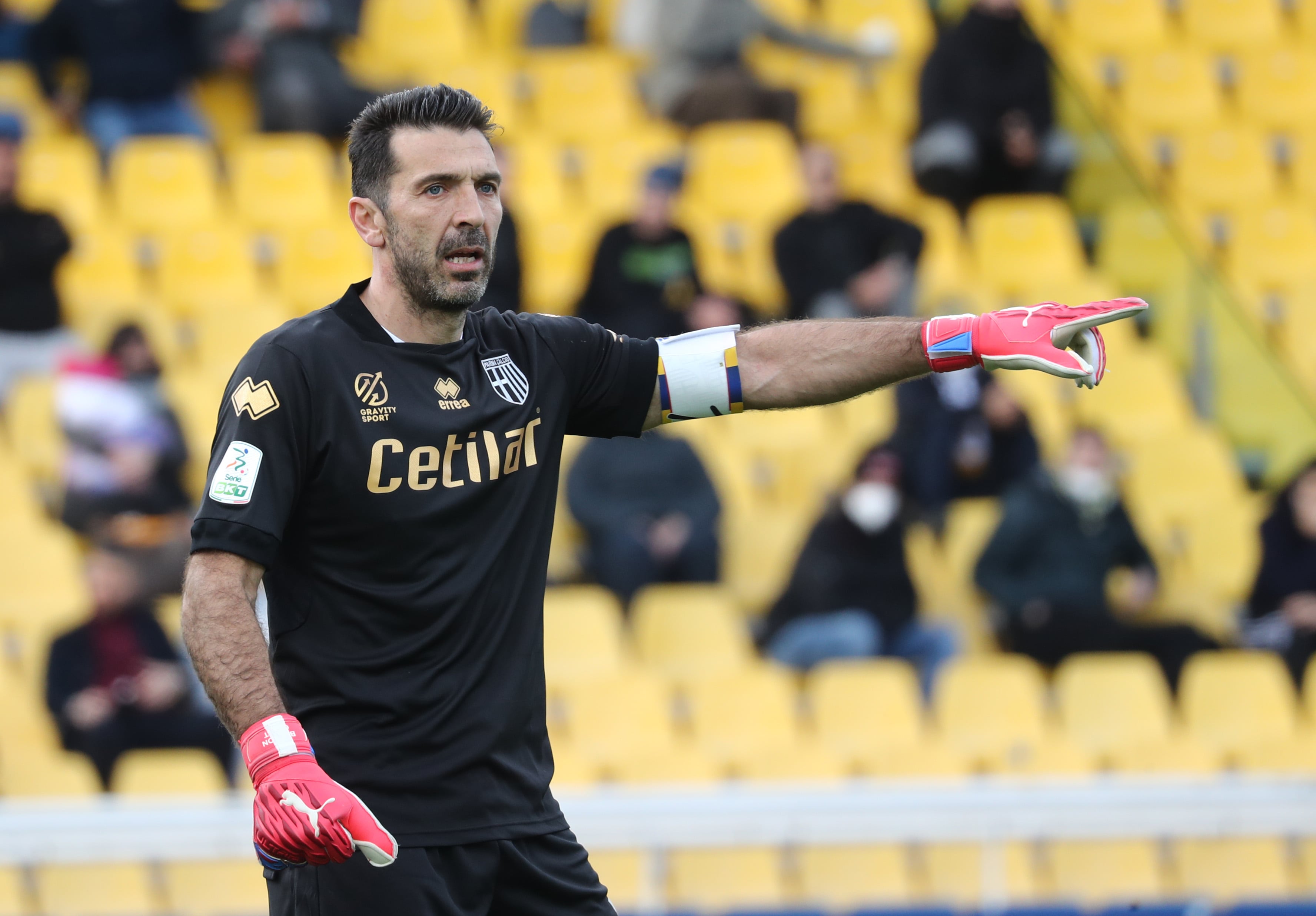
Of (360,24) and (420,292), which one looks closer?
(420,292)

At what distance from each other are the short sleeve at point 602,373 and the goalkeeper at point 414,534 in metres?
0.12

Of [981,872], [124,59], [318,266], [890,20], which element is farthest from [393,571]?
[890,20]

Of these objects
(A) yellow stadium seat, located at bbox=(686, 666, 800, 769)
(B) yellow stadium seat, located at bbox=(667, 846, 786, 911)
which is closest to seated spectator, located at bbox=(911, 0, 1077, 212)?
(A) yellow stadium seat, located at bbox=(686, 666, 800, 769)

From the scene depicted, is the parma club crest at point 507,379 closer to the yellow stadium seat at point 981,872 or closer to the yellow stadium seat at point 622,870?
the yellow stadium seat at point 622,870

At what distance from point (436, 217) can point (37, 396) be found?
588 centimetres

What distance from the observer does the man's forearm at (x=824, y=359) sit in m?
3.38

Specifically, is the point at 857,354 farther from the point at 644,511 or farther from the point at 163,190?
the point at 163,190

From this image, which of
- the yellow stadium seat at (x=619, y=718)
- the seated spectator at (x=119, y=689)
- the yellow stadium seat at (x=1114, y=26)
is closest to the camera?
the seated spectator at (x=119, y=689)

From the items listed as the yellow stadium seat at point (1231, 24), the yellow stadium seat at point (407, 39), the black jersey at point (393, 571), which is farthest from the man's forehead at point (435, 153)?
the yellow stadium seat at point (1231, 24)

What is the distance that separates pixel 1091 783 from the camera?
21.0 ft

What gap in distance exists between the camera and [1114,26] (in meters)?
12.2

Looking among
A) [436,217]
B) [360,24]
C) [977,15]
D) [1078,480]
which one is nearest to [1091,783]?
[1078,480]

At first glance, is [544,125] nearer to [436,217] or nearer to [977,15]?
[977,15]

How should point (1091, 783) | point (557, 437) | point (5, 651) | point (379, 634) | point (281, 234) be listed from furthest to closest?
1. point (281, 234)
2. point (5, 651)
3. point (1091, 783)
4. point (557, 437)
5. point (379, 634)
